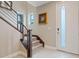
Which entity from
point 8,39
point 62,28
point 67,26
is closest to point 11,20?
point 8,39

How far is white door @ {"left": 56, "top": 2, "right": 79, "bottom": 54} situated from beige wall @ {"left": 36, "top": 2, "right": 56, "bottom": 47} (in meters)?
0.25

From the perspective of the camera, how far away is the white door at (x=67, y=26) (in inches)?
156

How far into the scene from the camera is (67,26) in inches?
166

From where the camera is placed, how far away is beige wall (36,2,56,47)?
15.7 feet

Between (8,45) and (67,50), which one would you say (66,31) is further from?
(8,45)

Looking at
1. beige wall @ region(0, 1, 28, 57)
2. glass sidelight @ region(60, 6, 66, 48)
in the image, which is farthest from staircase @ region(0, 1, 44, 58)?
glass sidelight @ region(60, 6, 66, 48)

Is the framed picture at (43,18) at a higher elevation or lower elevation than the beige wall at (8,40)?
higher

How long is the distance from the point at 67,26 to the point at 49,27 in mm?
1040

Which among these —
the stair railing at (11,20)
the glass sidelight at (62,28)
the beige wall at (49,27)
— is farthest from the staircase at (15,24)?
the glass sidelight at (62,28)

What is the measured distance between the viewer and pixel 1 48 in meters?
3.04

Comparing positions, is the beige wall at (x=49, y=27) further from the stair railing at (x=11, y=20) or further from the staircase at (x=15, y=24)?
the stair railing at (x=11, y=20)

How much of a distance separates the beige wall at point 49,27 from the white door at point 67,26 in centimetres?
25

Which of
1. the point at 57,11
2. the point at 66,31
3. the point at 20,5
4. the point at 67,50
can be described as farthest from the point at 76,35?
the point at 20,5

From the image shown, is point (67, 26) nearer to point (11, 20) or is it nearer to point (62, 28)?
point (62, 28)
